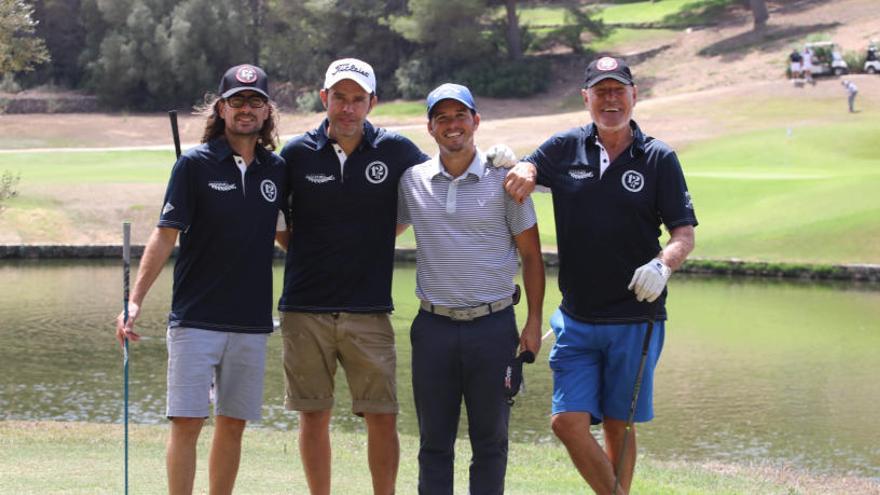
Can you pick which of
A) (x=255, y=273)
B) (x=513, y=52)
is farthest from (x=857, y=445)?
(x=513, y=52)

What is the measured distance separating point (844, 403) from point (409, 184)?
9.83 m

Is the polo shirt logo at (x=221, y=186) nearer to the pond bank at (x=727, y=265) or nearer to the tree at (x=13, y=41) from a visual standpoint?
the tree at (x=13, y=41)

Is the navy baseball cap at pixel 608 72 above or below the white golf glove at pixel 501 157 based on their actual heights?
above

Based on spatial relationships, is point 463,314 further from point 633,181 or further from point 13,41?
point 13,41

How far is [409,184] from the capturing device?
21.4 ft

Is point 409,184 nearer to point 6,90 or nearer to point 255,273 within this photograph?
point 255,273

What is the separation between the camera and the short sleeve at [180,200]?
6.39 m

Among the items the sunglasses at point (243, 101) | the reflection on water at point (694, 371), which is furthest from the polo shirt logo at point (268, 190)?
the reflection on water at point (694, 371)

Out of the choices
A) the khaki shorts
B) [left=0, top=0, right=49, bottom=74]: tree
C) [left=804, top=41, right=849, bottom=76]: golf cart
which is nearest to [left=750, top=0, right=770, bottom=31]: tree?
[left=804, top=41, right=849, bottom=76]: golf cart

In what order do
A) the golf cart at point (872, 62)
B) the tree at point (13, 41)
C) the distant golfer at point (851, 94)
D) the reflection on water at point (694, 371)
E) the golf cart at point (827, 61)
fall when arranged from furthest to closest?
the golf cart at point (827, 61), the golf cart at point (872, 62), the distant golfer at point (851, 94), the tree at point (13, 41), the reflection on water at point (694, 371)

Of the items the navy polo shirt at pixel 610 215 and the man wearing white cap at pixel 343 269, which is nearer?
the navy polo shirt at pixel 610 215

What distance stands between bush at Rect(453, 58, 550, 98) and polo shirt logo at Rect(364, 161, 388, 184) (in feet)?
168

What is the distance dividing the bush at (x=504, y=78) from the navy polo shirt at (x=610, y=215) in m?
51.2

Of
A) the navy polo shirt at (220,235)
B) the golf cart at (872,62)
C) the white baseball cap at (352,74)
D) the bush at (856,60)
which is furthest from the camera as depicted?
the bush at (856,60)
